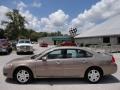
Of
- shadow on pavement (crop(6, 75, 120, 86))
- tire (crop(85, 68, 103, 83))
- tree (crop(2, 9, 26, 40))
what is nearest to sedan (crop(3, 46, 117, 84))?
tire (crop(85, 68, 103, 83))

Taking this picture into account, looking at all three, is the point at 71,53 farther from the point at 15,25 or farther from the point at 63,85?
the point at 15,25

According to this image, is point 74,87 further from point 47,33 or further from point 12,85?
point 47,33

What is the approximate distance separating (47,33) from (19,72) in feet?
601

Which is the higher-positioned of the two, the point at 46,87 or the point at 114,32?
the point at 114,32

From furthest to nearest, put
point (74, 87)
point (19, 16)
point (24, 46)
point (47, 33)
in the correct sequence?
point (47, 33)
point (19, 16)
point (24, 46)
point (74, 87)

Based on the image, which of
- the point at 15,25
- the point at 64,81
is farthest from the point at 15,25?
the point at 64,81

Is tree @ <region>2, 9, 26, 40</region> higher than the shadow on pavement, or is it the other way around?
tree @ <region>2, 9, 26, 40</region>

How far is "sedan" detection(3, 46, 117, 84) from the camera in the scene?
363 inches

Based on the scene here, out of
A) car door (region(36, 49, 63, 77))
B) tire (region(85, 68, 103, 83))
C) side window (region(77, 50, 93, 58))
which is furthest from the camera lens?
side window (region(77, 50, 93, 58))

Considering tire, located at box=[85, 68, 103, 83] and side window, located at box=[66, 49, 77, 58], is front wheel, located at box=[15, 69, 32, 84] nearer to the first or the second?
side window, located at box=[66, 49, 77, 58]

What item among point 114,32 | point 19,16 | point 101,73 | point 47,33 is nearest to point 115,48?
point 114,32

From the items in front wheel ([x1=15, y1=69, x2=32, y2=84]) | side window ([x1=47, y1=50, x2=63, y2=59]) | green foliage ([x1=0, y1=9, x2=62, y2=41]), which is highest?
green foliage ([x1=0, y1=9, x2=62, y2=41])

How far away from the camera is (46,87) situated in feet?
28.3

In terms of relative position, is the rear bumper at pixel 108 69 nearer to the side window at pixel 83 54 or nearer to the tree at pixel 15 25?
the side window at pixel 83 54
